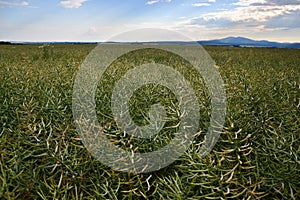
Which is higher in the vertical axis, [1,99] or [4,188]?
[1,99]

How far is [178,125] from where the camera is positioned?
191 cm

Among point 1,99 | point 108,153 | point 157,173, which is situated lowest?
point 157,173

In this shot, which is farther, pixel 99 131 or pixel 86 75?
pixel 86 75

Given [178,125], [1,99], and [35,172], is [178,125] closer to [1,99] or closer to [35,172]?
[35,172]

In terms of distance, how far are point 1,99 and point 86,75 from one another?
3.30 feet

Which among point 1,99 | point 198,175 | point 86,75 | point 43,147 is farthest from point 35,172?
point 86,75

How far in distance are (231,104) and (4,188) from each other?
150 cm

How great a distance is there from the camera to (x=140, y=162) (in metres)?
1.68

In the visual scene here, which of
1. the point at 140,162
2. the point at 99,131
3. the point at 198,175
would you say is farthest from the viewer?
the point at 99,131

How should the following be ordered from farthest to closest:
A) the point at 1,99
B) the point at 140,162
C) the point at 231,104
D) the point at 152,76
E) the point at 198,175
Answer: the point at 152,76 → the point at 1,99 → the point at 231,104 → the point at 140,162 → the point at 198,175

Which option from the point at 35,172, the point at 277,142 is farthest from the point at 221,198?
the point at 35,172

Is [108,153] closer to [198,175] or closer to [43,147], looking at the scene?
[43,147]

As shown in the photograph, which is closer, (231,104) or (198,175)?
(198,175)

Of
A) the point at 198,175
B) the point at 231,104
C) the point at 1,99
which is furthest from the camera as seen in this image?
the point at 1,99
